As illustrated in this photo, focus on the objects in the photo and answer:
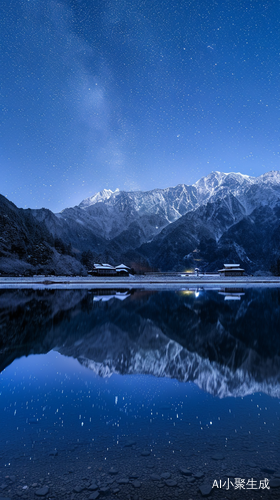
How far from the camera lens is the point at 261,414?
891 centimetres

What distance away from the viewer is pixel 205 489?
5.47 meters

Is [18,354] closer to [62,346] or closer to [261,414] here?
[62,346]

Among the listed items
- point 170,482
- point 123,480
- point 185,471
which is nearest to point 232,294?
point 185,471

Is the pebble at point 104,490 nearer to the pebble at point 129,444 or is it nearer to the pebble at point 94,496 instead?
the pebble at point 94,496

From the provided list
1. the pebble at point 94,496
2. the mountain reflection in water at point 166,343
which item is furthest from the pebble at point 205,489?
the mountain reflection in water at point 166,343

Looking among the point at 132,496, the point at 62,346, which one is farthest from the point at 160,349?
the point at 132,496

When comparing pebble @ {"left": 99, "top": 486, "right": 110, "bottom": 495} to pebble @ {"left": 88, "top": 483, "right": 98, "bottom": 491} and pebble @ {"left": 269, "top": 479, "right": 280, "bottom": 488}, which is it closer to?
pebble @ {"left": 88, "top": 483, "right": 98, "bottom": 491}

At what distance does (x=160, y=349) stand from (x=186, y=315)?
13.2 meters

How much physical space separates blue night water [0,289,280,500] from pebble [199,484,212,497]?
3 centimetres

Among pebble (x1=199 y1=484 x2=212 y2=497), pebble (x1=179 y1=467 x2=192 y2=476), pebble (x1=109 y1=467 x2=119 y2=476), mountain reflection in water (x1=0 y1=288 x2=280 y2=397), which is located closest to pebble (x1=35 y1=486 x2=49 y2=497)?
pebble (x1=109 y1=467 x2=119 y2=476)

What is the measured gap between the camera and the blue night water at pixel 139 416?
5.80 metres

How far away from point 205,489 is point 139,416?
145 inches

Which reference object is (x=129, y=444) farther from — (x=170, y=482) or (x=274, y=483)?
(x=274, y=483)

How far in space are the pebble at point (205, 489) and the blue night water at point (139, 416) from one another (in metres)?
0.03
